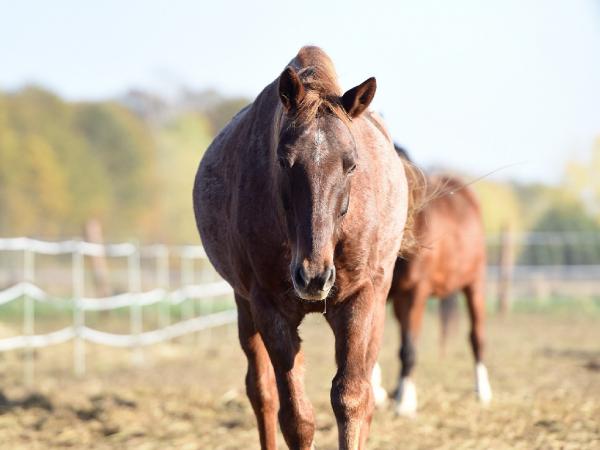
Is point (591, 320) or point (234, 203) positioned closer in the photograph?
point (234, 203)

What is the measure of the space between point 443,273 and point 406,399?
171 centimetres

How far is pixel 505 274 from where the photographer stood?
1992 centimetres

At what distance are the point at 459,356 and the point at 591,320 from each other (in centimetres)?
688

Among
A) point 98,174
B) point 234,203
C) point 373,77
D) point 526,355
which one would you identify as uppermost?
point 98,174

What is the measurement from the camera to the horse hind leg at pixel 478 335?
7.85 metres

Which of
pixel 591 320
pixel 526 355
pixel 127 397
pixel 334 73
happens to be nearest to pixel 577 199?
pixel 591 320

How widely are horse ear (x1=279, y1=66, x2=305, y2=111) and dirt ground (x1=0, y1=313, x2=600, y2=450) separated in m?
1.56

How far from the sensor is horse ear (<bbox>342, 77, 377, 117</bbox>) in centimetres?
358

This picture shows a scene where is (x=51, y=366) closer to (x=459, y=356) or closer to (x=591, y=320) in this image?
(x=459, y=356)

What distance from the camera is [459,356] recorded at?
11586 mm

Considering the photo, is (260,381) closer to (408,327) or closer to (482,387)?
(408,327)

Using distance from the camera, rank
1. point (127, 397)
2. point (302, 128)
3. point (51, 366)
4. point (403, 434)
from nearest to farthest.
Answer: point (302, 128), point (403, 434), point (127, 397), point (51, 366)

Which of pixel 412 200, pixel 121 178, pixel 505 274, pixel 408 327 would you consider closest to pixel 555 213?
pixel 505 274

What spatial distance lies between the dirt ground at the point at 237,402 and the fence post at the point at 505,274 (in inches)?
264
